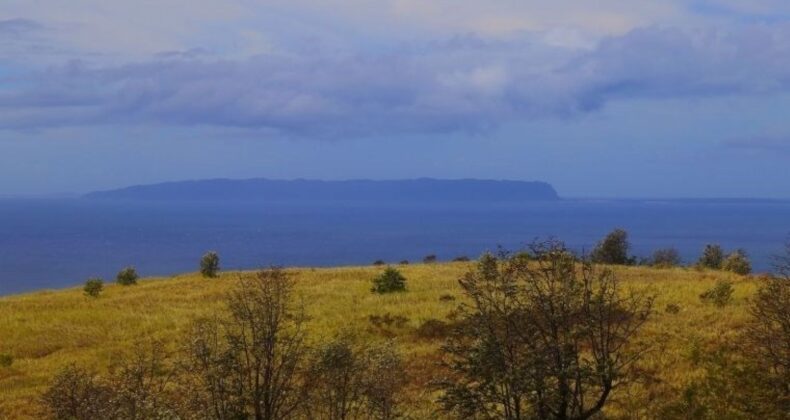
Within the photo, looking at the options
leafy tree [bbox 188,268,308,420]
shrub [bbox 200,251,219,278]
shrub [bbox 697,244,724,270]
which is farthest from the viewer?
shrub [bbox 697,244,724,270]

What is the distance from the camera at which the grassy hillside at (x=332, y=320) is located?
20.9m

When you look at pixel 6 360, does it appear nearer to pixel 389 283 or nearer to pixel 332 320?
pixel 332 320

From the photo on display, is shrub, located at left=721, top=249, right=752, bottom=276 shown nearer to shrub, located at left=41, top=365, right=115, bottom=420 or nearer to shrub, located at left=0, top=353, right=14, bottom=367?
shrub, located at left=0, top=353, right=14, bottom=367

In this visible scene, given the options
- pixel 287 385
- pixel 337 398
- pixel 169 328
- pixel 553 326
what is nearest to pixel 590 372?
pixel 553 326

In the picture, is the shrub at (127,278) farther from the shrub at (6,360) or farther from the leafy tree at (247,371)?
the leafy tree at (247,371)

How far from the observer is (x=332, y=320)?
29.8 m

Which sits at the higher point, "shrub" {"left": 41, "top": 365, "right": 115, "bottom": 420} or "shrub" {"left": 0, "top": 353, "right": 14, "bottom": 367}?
"shrub" {"left": 41, "top": 365, "right": 115, "bottom": 420}

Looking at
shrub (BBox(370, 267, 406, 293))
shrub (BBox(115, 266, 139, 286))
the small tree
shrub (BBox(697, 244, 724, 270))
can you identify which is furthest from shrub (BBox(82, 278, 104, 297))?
shrub (BBox(697, 244, 724, 270))

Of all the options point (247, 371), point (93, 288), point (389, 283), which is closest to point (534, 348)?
point (247, 371)

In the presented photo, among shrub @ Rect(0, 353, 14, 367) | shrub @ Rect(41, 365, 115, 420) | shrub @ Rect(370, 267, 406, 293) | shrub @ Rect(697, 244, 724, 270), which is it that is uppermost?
shrub @ Rect(41, 365, 115, 420)

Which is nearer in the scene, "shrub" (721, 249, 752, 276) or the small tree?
"shrub" (721, 249, 752, 276)

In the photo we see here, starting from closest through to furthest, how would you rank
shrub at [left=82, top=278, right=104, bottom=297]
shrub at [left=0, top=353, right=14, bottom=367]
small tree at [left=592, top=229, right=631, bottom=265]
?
shrub at [left=0, top=353, right=14, bottom=367], shrub at [left=82, top=278, right=104, bottom=297], small tree at [left=592, top=229, right=631, bottom=265]

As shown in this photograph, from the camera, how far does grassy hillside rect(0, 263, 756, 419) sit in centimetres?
2086

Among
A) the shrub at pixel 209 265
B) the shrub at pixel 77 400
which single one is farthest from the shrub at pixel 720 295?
the shrub at pixel 209 265
